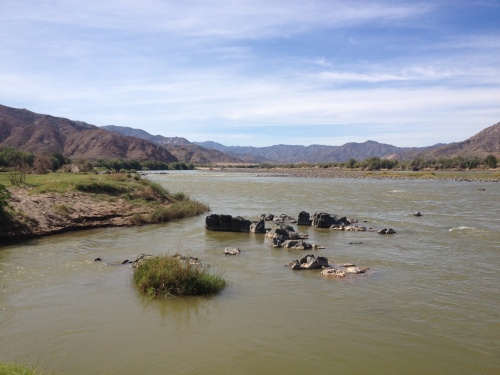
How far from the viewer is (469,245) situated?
19953mm

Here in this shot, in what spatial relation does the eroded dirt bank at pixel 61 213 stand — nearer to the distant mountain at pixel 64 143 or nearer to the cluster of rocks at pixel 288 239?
the cluster of rocks at pixel 288 239

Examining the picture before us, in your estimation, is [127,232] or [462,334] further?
[127,232]

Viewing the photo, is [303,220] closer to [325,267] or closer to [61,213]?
[325,267]

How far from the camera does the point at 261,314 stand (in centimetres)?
1091

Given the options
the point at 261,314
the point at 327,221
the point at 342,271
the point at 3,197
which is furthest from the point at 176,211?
the point at 261,314

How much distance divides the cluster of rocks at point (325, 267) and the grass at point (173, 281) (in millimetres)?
4133

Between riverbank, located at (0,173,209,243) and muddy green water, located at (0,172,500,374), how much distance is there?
2.30m

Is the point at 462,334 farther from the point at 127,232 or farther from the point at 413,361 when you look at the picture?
the point at 127,232

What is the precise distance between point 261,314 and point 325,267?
5111mm

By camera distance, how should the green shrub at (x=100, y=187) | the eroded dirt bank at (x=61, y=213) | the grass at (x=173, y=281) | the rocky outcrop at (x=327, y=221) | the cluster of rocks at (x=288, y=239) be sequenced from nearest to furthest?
the grass at (x=173, y=281) < the cluster of rocks at (x=288, y=239) < the eroded dirt bank at (x=61, y=213) < the rocky outcrop at (x=327, y=221) < the green shrub at (x=100, y=187)

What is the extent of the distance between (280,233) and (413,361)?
12.9 meters

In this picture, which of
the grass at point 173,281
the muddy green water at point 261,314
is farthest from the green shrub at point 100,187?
the grass at point 173,281

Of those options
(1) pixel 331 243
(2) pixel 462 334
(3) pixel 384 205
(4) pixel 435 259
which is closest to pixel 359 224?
Answer: (1) pixel 331 243

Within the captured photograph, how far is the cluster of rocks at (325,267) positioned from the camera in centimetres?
1446
